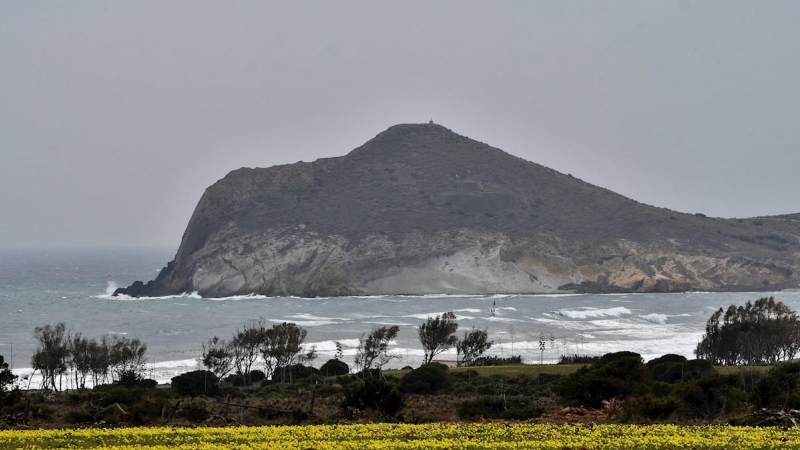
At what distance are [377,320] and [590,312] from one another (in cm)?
4200

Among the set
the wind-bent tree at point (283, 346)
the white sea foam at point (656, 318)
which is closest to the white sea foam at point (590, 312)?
the white sea foam at point (656, 318)

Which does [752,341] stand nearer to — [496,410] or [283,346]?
[283,346]

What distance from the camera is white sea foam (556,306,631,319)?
151375mm

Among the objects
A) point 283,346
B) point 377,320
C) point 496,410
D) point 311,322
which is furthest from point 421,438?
point 377,320

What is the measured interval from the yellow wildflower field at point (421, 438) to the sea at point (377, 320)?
182ft

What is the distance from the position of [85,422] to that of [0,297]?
171m

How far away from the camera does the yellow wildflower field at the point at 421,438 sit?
19.1 meters

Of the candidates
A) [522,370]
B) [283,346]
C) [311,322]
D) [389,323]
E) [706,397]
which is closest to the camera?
[706,397]

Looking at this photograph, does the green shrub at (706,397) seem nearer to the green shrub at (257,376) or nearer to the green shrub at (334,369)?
the green shrub at (334,369)

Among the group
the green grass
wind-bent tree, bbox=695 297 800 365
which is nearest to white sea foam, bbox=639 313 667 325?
wind-bent tree, bbox=695 297 800 365

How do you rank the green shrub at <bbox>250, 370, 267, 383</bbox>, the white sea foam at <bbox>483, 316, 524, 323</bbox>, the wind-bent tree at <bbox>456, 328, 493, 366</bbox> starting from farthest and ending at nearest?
the white sea foam at <bbox>483, 316, 524, 323</bbox>
the wind-bent tree at <bbox>456, 328, 493, 366</bbox>
the green shrub at <bbox>250, 370, 267, 383</bbox>

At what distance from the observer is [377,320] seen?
140 metres

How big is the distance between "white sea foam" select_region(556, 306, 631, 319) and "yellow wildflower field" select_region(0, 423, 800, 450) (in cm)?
12920

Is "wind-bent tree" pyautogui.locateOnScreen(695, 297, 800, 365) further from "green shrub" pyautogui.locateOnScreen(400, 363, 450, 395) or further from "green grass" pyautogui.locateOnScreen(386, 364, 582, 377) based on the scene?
"green shrub" pyautogui.locateOnScreen(400, 363, 450, 395)
